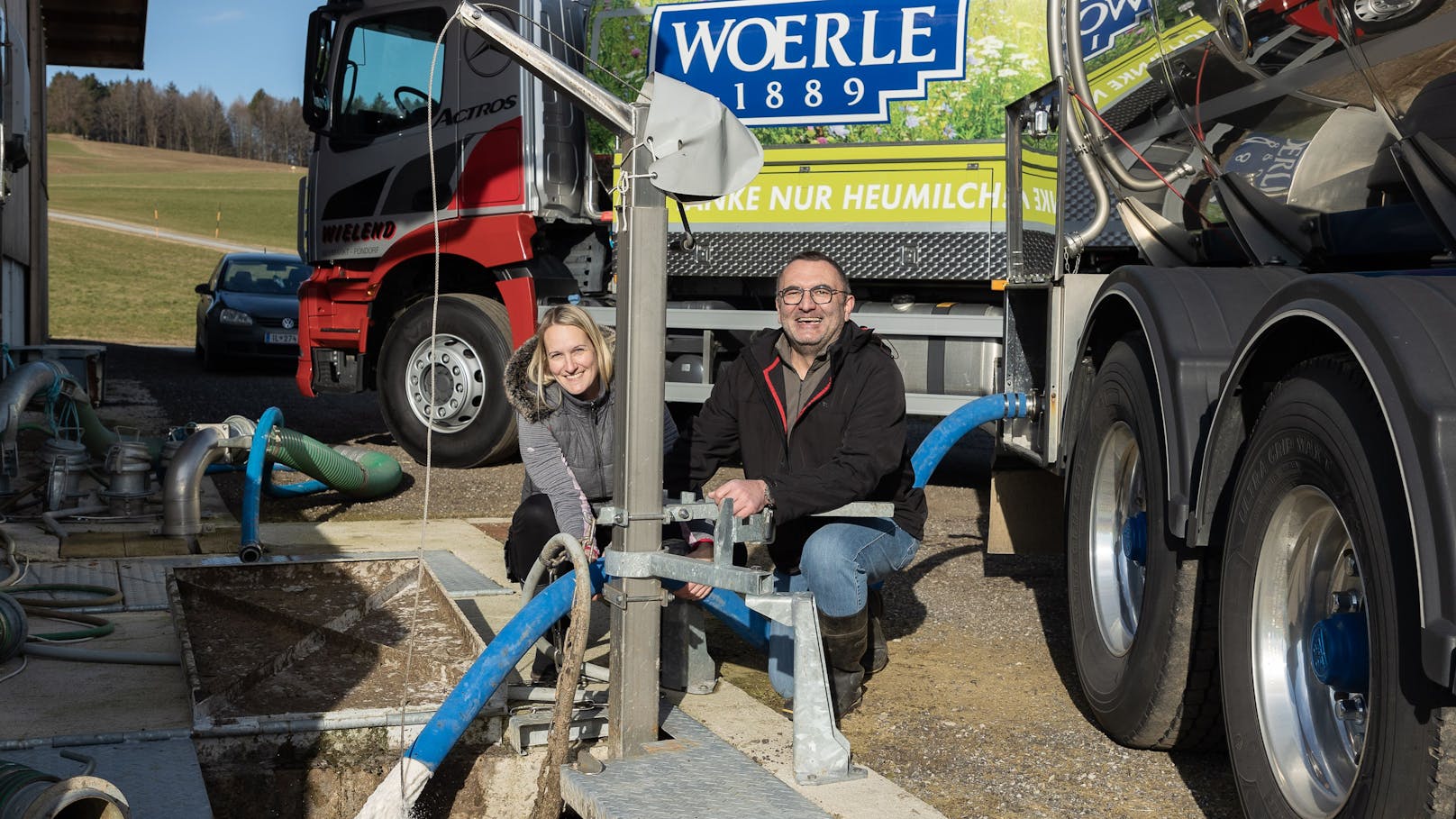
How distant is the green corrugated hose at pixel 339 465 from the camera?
665 centimetres

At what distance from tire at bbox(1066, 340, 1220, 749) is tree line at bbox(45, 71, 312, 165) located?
9746 centimetres

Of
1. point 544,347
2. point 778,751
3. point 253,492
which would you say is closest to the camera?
point 778,751

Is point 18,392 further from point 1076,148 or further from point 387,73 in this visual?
point 1076,148

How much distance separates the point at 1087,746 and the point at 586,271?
5.92 metres

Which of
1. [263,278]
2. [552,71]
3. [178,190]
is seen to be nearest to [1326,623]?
[552,71]

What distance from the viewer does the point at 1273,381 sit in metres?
2.90

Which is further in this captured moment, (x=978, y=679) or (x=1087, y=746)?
(x=978, y=679)

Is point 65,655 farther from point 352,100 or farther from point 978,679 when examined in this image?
point 352,100

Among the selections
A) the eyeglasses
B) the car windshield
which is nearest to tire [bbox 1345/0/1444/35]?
the eyeglasses

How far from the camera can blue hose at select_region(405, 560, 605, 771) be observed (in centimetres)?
309

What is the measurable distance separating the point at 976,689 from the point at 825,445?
1.00m

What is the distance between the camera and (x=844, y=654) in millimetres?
3863

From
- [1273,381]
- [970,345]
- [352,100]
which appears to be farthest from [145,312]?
[1273,381]

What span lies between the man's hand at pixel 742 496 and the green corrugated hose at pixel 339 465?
3843mm
